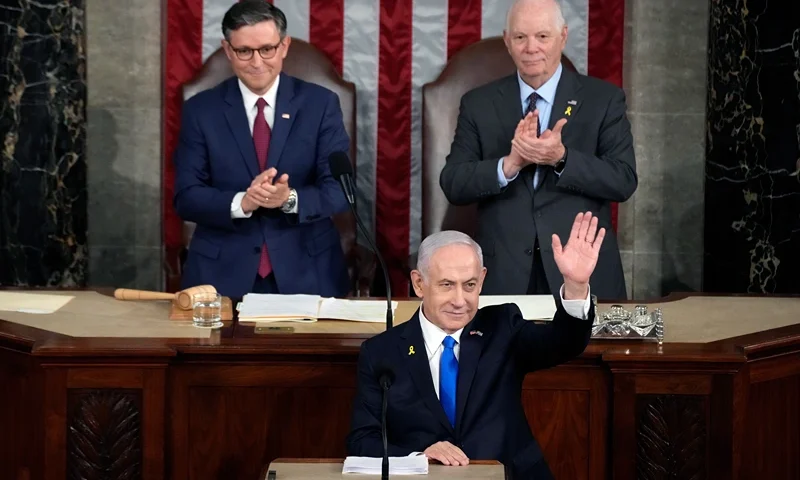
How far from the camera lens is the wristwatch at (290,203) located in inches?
196

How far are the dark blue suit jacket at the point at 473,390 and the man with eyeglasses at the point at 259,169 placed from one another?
144 centimetres

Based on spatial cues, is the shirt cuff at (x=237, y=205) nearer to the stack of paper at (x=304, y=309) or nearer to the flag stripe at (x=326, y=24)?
the stack of paper at (x=304, y=309)

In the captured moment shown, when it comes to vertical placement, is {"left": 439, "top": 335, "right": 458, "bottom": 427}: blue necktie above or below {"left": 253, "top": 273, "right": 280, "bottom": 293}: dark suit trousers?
below

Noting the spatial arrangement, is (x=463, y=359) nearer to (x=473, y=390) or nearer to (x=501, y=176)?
(x=473, y=390)

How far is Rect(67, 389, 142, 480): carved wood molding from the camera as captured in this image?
12.8 feet

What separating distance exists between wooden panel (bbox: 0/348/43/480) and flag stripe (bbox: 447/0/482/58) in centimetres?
281

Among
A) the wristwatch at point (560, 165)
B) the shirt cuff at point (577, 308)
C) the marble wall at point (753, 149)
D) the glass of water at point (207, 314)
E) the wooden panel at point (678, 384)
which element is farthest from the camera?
the marble wall at point (753, 149)

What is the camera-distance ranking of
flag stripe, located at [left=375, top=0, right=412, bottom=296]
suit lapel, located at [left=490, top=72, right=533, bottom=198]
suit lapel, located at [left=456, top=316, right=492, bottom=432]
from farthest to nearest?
flag stripe, located at [left=375, top=0, right=412, bottom=296] → suit lapel, located at [left=490, top=72, right=533, bottom=198] → suit lapel, located at [left=456, top=316, right=492, bottom=432]

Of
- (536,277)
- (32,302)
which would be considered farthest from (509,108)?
(32,302)

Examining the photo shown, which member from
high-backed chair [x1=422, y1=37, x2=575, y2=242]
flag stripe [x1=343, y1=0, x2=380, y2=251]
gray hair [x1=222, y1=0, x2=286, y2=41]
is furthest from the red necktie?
flag stripe [x1=343, y1=0, x2=380, y2=251]

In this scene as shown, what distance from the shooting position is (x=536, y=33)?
4.84 m

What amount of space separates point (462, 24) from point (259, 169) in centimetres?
154

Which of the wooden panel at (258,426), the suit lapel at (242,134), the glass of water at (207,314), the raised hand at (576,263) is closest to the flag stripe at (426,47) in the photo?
the suit lapel at (242,134)

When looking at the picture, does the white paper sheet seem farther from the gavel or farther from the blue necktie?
the blue necktie
